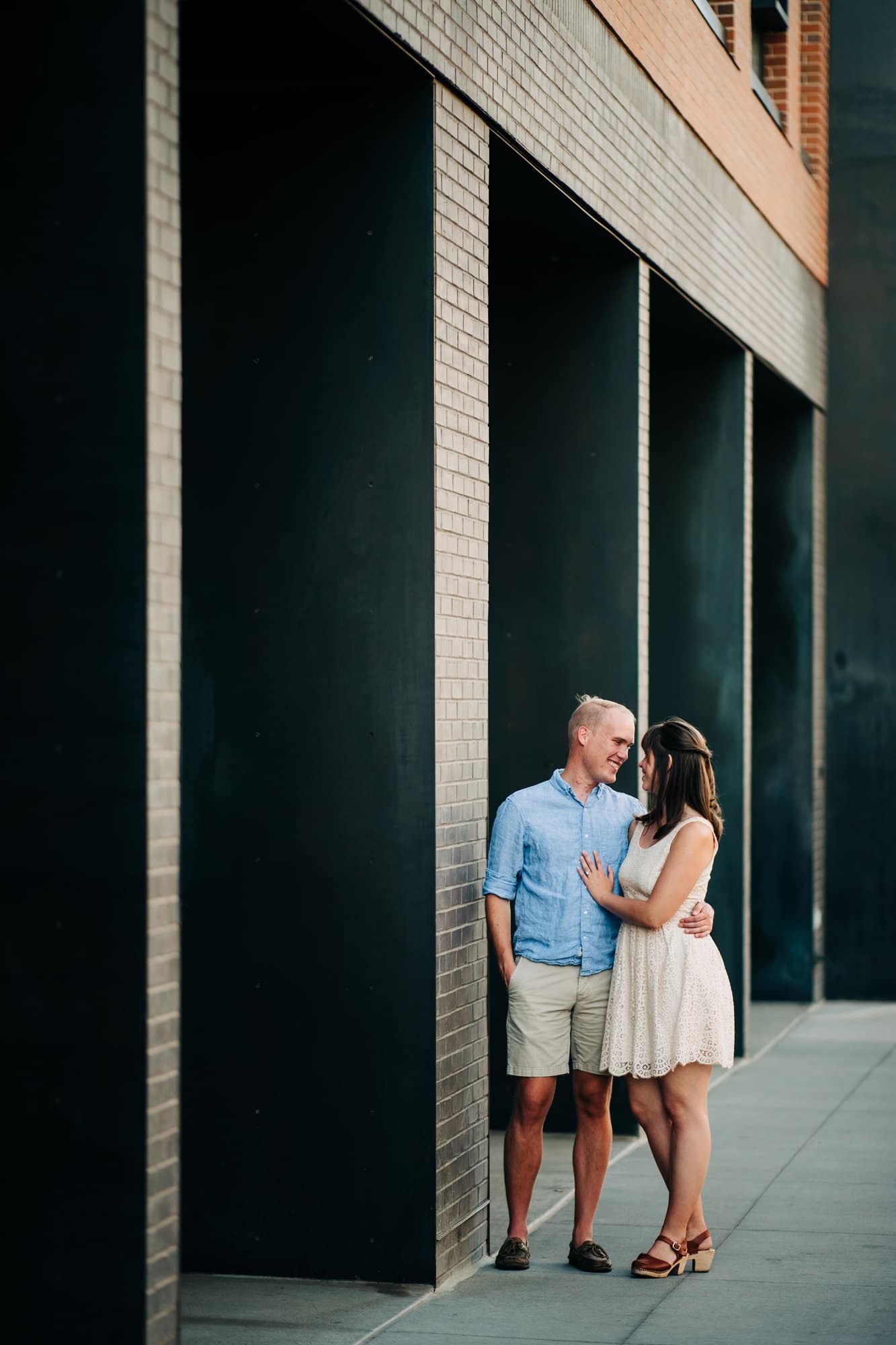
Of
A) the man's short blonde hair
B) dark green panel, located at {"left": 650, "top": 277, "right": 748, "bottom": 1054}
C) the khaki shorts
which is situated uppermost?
dark green panel, located at {"left": 650, "top": 277, "right": 748, "bottom": 1054}

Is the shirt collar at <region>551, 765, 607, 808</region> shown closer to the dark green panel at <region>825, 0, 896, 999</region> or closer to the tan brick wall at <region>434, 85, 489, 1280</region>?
the tan brick wall at <region>434, 85, 489, 1280</region>

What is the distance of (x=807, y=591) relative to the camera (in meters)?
14.6

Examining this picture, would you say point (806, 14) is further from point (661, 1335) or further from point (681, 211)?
point (661, 1335)

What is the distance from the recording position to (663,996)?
6699 mm

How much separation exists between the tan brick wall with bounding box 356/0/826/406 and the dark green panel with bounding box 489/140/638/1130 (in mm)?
451

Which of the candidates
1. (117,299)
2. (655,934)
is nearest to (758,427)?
(655,934)

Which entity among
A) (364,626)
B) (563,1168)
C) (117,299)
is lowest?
(563,1168)

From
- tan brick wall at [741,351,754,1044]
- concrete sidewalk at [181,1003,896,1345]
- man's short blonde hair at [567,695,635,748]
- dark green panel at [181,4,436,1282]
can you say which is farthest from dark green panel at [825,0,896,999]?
dark green panel at [181,4,436,1282]

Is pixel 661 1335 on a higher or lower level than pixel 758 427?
lower

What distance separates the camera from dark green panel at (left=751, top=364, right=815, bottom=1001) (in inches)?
573

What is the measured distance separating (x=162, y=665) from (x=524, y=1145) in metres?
3.03

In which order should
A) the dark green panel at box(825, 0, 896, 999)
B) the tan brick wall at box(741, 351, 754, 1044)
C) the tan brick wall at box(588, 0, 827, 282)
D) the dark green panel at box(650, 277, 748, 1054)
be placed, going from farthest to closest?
1. the dark green panel at box(825, 0, 896, 999)
2. the tan brick wall at box(741, 351, 754, 1044)
3. the dark green panel at box(650, 277, 748, 1054)
4. the tan brick wall at box(588, 0, 827, 282)

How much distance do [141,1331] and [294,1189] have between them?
2356mm

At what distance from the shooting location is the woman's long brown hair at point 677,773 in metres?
6.70
